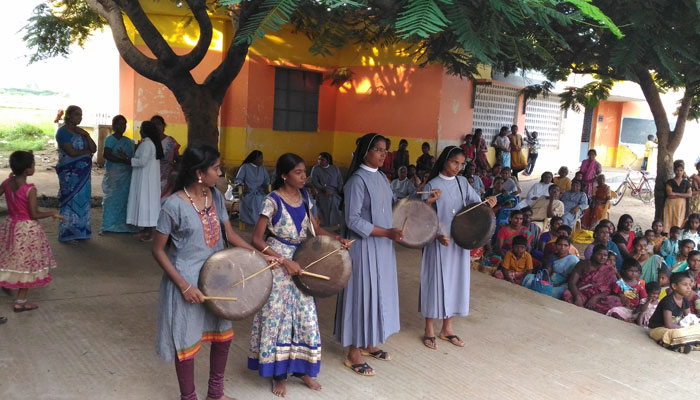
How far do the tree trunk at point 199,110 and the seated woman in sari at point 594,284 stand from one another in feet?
14.5

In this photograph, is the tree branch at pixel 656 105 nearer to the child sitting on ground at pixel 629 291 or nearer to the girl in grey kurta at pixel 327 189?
the child sitting on ground at pixel 629 291

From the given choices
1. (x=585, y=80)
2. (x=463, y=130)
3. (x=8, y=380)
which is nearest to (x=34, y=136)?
(x=463, y=130)

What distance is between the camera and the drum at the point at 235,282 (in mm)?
3221

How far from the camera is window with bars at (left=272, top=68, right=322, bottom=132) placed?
1356cm

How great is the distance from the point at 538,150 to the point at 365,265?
14090 millimetres

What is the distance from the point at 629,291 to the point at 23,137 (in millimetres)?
21626

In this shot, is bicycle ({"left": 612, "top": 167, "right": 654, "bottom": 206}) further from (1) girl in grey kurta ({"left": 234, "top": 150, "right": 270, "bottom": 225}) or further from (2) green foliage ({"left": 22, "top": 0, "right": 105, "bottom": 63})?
(2) green foliage ({"left": 22, "top": 0, "right": 105, "bottom": 63})

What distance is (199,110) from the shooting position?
735cm

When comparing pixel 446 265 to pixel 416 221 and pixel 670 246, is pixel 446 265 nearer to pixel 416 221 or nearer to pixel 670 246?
pixel 416 221

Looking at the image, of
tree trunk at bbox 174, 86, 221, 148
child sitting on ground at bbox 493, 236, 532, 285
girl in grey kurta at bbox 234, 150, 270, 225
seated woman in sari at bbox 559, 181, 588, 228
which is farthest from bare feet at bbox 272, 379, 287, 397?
seated woman in sari at bbox 559, 181, 588, 228

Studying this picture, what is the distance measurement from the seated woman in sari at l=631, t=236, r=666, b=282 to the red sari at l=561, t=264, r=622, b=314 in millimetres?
502

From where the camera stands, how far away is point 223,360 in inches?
136

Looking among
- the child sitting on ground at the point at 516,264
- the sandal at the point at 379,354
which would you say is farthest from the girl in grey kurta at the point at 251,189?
the sandal at the point at 379,354

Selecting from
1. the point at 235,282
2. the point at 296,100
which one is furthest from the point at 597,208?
the point at 235,282
